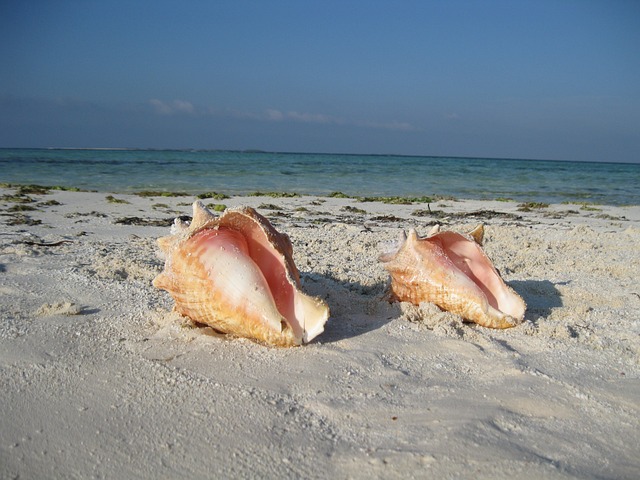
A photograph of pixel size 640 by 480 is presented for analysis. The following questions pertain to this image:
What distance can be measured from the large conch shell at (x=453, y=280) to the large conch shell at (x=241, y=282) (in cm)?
82

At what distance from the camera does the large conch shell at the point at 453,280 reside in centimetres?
305

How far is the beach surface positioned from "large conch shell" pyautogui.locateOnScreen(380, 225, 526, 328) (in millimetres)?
94

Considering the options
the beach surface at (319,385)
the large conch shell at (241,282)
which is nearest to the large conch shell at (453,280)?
the beach surface at (319,385)

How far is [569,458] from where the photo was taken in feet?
5.71

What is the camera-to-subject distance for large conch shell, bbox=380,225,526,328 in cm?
305

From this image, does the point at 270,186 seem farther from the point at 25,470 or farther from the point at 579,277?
the point at 25,470

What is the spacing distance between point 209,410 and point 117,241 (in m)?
3.92

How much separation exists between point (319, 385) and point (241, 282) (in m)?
0.64

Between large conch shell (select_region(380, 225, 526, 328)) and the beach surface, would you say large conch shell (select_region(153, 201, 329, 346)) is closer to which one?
the beach surface

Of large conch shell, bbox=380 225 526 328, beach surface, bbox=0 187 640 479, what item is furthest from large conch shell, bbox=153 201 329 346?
large conch shell, bbox=380 225 526 328

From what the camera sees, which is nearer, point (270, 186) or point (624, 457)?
point (624, 457)

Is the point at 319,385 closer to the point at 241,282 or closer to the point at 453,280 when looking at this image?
the point at 241,282

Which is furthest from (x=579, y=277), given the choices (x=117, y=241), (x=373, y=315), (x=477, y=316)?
(x=117, y=241)

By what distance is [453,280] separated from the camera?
3.11m
